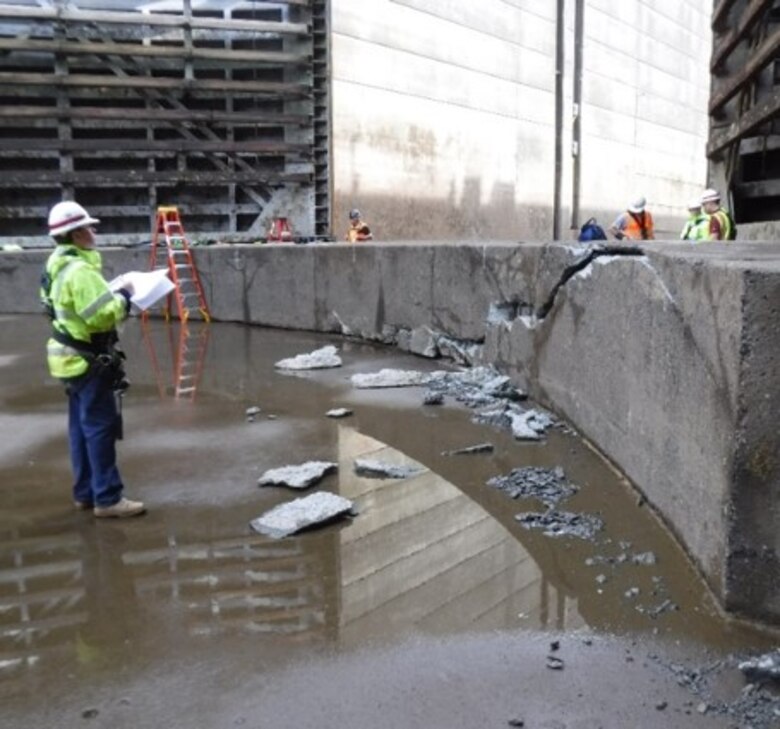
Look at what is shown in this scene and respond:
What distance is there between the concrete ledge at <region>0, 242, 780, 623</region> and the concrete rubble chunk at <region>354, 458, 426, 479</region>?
1075mm

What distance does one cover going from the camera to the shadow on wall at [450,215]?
16328 millimetres

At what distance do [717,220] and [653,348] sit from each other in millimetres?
4433

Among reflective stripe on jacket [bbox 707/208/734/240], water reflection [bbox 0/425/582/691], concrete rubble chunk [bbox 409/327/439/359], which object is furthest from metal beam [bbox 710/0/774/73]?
water reflection [bbox 0/425/582/691]

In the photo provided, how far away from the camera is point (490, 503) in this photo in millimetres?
4176

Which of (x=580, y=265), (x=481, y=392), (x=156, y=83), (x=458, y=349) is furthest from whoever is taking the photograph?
(x=156, y=83)

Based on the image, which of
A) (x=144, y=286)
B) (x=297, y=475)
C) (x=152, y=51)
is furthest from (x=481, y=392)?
(x=152, y=51)

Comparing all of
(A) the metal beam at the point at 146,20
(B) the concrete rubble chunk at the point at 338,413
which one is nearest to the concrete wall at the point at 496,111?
(A) the metal beam at the point at 146,20

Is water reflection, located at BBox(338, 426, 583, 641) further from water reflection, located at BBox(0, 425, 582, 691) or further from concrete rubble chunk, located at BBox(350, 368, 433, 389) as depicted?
concrete rubble chunk, located at BBox(350, 368, 433, 389)

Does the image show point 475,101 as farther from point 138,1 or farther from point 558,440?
point 558,440

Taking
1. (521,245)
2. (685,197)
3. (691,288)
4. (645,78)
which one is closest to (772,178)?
(521,245)

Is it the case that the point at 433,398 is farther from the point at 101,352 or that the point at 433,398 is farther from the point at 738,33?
the point at 738,33

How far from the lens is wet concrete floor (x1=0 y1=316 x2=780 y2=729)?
2.54m

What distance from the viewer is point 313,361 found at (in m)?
7.83

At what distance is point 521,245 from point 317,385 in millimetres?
1994
